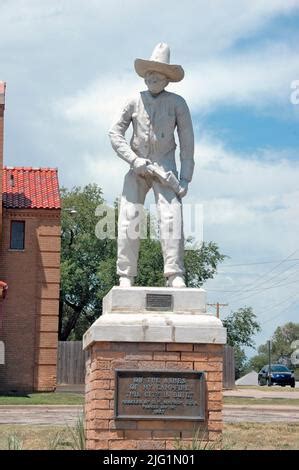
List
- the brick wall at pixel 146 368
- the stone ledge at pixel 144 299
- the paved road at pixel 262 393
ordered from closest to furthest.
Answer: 1. the brick wall at pixel 146 368
2. the stone ledge at pixel 144 299
3. the paved road at pixel 262 393

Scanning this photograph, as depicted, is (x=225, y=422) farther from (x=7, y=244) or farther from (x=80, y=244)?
(x=80, y=244)

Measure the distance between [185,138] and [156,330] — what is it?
2437mm

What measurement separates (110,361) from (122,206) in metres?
1.95

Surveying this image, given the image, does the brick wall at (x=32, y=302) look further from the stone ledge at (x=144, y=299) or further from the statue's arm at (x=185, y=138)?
the stone ledge at (x=144, y=299)

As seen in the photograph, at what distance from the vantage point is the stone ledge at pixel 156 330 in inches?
375

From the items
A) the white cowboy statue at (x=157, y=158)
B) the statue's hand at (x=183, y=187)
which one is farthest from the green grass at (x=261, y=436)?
the statue's hand at (x=183, y=187)

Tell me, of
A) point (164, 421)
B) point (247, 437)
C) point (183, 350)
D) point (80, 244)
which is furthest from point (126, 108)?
point (80, 244)

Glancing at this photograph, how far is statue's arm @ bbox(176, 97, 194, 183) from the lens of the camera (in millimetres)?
10602

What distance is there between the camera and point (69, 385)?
34.6 metres

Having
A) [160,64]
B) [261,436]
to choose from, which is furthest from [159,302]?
[261,436]

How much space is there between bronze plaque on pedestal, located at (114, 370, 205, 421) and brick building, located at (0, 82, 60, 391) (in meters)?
22.6

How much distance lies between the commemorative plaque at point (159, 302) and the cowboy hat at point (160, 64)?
8.61ft

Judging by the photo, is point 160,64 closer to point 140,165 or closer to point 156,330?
point 140,165

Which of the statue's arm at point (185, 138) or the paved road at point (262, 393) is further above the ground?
the statue's arm at point (185, 138)
